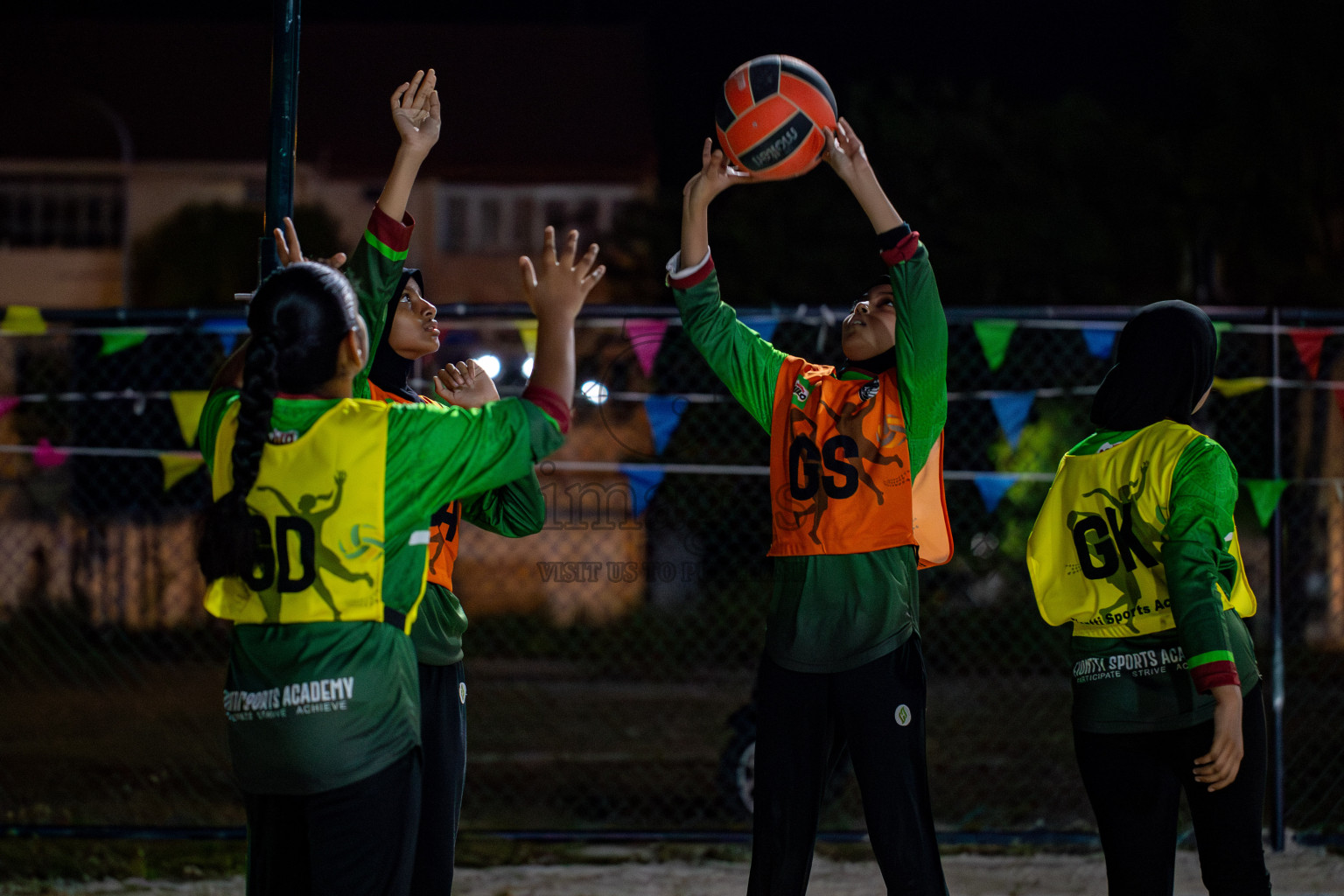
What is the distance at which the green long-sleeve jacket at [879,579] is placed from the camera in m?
3.49

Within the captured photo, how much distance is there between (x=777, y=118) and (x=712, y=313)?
651 mm

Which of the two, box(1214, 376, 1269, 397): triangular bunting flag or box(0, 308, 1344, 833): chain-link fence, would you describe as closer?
box(1214, 376, 1269, 397): triangular bunting flag

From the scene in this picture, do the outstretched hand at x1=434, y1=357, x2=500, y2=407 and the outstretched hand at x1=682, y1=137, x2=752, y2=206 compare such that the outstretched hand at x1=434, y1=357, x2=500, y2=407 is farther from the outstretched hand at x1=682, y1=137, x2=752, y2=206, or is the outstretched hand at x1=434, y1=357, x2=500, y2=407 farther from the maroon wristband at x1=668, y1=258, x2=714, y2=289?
the outstretched hand at x1=682, y1=137, x2=752, y2=206

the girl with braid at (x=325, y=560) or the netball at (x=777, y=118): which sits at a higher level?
the netball at (x=777, y=118)

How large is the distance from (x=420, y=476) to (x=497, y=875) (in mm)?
3472

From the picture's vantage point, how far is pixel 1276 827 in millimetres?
5570


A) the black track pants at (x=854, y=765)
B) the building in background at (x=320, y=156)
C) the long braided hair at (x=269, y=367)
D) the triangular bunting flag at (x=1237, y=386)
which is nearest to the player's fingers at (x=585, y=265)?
the long braided hair at (x=269, y=367)

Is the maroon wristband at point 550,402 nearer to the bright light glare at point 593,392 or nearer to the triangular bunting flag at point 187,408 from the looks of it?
the bright light glare at point 593,392

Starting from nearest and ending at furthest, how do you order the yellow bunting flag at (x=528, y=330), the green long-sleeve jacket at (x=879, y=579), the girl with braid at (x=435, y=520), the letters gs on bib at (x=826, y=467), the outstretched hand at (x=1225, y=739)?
1. the outstretched hand at (x=1225, y=739)
2. the girl with braid at (x=435, y=520)
3. the green long-sleeve jacket at (x=879, y=579)
4. the letters gs on bib at (x=826, y=467)
5. the yellow bunting flag at (x=528, y=330)

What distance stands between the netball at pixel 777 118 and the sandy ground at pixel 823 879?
3.18 m

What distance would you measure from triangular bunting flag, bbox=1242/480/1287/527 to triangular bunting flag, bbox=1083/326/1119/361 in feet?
3.00

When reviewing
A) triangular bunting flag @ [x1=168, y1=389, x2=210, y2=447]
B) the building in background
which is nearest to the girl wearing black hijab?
triangular bunting flag @ [x1=168, y1=389, x2=210, y2=447]

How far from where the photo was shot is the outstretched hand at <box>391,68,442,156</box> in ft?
11.2

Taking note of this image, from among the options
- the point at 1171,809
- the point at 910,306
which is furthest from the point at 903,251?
the point at 1171,809
